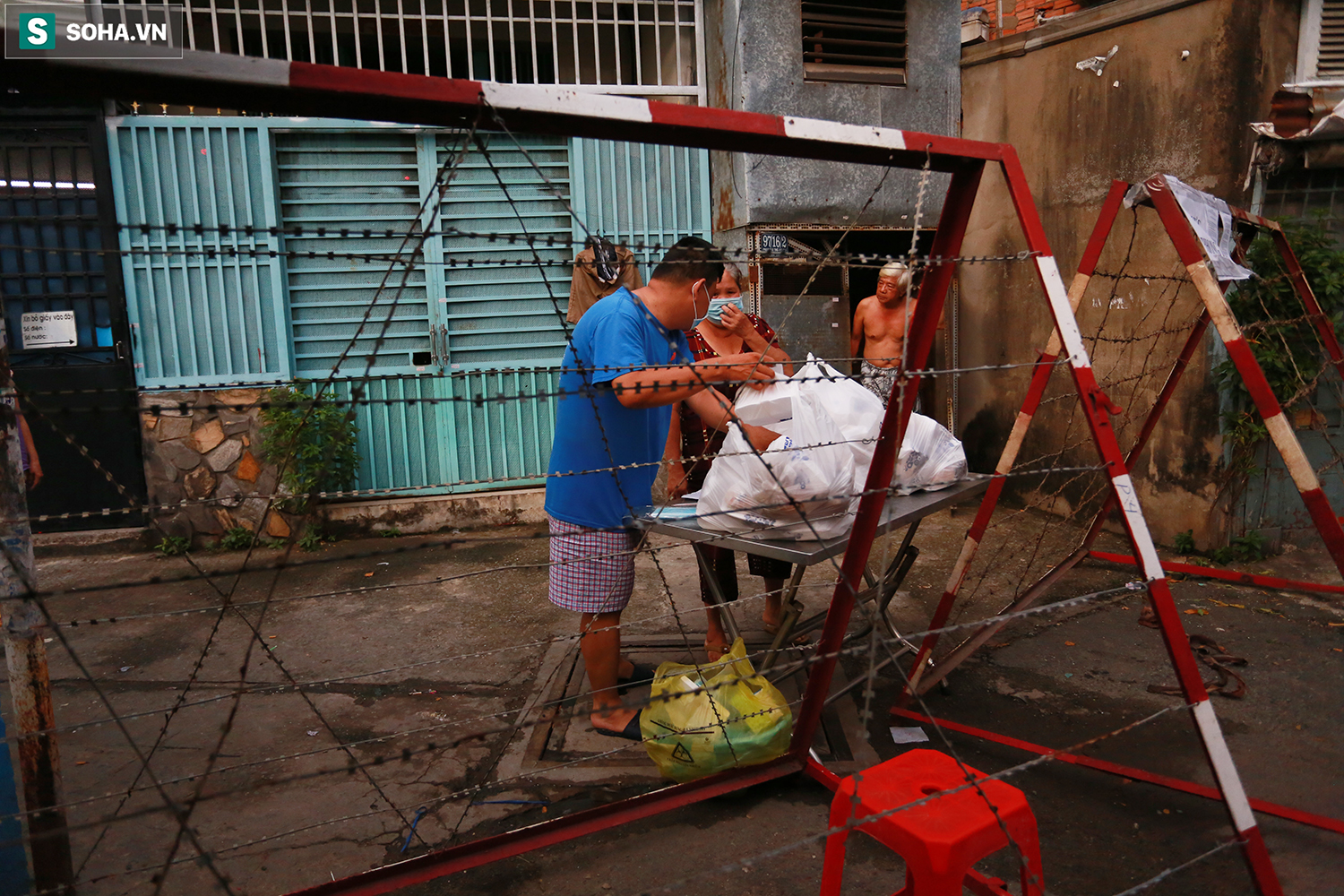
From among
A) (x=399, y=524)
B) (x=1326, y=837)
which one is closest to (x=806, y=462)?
(x=1326, y=837)

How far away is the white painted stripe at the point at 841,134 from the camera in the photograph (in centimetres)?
186

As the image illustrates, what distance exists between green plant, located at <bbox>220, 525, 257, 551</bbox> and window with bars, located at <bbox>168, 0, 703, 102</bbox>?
3.42m

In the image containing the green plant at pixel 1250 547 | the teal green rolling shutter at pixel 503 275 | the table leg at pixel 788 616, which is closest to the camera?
the table leg at pixel 788 616

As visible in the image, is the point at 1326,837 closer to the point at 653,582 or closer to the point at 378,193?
the point at 653,582

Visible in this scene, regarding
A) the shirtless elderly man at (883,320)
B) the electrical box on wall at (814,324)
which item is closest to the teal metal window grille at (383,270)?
the electrical box on wall at (814,324)

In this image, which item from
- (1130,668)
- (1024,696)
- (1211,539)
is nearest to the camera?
(1024,696)

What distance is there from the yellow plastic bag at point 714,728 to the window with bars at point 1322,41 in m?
5.03

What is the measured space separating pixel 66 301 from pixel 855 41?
6.06 meters

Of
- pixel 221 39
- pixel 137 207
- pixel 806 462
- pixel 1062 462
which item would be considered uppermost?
pixel 221 39

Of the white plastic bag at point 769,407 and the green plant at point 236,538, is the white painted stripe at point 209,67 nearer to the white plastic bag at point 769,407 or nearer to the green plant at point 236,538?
the white plastic bag at point 769,407

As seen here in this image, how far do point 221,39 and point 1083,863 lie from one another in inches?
282

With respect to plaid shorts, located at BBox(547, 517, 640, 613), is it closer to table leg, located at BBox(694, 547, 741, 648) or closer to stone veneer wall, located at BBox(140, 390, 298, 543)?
table leg, located at BBox(694, 547, 741, 648)

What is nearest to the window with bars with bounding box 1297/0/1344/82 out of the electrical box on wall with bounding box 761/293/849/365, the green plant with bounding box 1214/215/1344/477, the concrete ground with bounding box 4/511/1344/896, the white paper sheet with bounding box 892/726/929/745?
the green plant with bounding box 1214/215/1344/477

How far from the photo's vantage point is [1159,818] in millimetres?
2576
